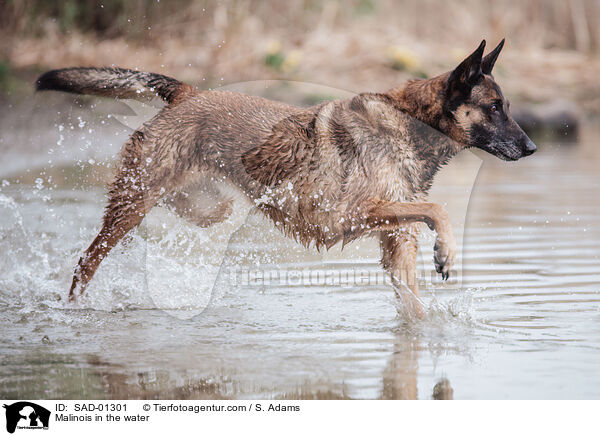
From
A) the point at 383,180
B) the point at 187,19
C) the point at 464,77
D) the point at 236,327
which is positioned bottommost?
the point at 236,327

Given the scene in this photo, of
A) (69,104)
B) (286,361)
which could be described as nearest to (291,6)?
(69,104)

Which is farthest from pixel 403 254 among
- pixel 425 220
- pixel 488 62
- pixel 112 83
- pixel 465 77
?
pixel 112 83

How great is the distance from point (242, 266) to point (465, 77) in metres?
2.24

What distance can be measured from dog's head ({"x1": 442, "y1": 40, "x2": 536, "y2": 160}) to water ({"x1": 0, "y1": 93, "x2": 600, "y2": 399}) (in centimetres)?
92

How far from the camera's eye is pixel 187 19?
15.2 m

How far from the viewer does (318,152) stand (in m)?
5.33

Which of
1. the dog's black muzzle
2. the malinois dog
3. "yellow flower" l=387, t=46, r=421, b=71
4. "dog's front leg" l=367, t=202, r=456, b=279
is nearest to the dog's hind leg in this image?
the malinois dog

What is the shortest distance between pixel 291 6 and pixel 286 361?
12817 millimetres

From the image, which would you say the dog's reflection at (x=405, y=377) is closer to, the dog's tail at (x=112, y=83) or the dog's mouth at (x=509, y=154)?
the dog's mouth at (x=509, y=154)

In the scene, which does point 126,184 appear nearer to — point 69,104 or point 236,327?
→ point 236,327
